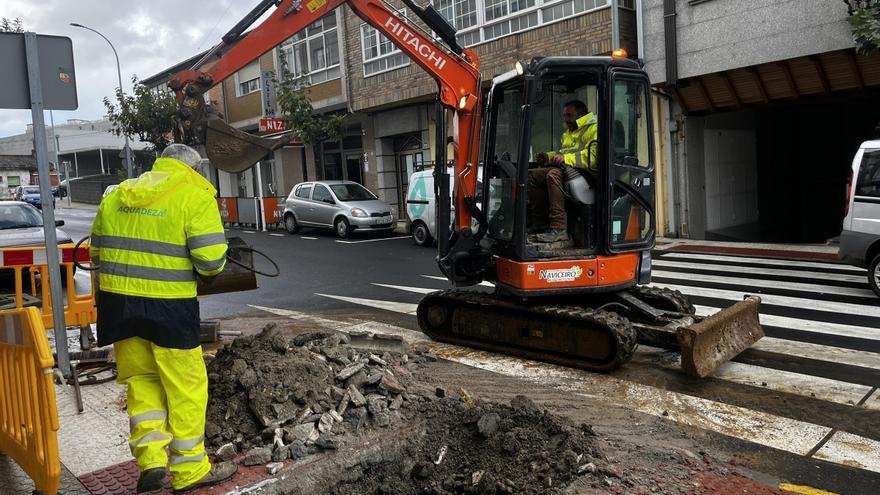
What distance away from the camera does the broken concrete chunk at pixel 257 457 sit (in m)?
4.28

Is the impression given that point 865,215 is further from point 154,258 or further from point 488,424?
point 154,258

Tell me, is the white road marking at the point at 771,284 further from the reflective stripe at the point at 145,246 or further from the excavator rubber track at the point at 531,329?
the reflective stripe at the point at 145,246

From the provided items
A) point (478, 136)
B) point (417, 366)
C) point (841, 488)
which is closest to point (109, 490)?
point (417, 366)

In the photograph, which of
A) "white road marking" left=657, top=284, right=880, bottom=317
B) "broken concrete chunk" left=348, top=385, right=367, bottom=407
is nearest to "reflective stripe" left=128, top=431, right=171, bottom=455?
"broken concrete chunk" left=348, top=385, right=367, bottom=407

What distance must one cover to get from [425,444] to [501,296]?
9.36 ft

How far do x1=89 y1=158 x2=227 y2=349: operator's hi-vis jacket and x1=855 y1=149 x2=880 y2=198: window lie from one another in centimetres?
845

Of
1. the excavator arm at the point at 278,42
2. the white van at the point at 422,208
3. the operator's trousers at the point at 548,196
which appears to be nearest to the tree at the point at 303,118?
the white van at the point at 422,208

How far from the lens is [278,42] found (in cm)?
773

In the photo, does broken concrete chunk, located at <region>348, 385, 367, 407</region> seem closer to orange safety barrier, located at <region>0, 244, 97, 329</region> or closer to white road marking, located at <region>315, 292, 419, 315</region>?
orange safety barrier, located at <region>0, 244, 97, 329</region>

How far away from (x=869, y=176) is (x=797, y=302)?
193 cm

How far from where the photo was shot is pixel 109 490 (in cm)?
412

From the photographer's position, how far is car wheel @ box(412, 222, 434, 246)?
54.5ft

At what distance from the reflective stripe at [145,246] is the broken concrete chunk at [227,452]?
51.5 inches

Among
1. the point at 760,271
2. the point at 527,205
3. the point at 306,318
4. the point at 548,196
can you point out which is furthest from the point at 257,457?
the point at 760,271
